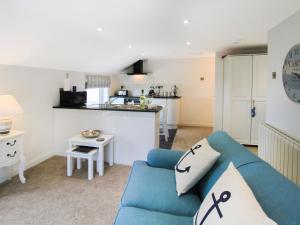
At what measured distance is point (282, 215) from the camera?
0.96 metres

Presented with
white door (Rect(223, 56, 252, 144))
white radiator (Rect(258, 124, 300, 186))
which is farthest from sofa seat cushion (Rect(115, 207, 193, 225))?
white door (Rect(223, 56, 252, 144))

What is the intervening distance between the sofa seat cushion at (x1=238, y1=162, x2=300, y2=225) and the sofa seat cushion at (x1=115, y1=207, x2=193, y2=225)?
0.49 meters

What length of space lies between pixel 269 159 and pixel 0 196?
11.2 feet

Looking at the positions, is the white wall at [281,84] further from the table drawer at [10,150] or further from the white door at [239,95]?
the table drawer at [10,150]

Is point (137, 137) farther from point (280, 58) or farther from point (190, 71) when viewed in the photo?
point (190, 71)

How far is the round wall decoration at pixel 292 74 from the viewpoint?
239cm

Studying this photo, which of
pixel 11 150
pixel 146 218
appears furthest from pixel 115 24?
pixel 146 218

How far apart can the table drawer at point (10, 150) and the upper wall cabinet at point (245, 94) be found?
161 inches

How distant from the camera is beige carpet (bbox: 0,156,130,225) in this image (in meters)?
2.16

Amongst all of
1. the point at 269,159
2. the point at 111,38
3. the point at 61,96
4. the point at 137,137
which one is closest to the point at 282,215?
the point at 269,159

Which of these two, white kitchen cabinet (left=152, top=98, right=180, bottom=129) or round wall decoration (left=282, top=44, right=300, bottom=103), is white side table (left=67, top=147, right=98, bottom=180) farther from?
white kitchen cabinet (left=152, top=98, right=180, bottom=129)

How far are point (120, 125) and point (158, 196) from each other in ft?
6.80

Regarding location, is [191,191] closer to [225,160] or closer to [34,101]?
[225,160]

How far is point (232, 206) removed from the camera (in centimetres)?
102
